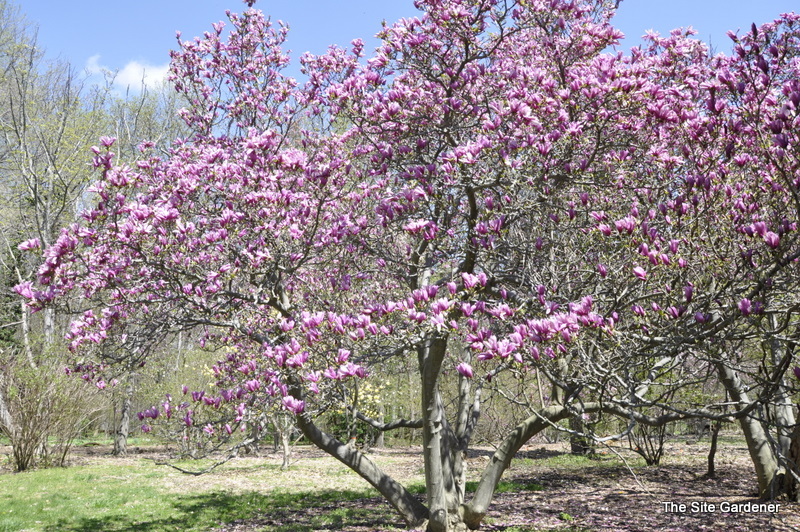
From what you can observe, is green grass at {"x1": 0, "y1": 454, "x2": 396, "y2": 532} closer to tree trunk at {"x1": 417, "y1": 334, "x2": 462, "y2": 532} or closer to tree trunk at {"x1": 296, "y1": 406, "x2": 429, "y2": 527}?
tree trunk at {"x1": 296, "y1": 406, "x2": 429, "y2": 527}

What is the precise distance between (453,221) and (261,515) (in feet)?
19.4

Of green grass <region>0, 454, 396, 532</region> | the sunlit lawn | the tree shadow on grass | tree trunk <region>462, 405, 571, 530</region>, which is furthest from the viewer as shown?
the sunlit lawn

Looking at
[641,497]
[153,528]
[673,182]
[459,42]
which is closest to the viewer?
[673,182]

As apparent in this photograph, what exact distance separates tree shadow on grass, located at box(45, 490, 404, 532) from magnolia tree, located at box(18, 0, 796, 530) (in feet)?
5.95

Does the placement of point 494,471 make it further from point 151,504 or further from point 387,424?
point 151,504

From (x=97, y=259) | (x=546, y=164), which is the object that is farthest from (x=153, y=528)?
(x=546, y=164)

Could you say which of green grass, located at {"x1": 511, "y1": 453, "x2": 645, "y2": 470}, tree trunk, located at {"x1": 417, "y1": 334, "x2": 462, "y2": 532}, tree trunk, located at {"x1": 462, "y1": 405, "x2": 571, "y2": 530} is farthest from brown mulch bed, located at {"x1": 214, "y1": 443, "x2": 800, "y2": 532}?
tree trunk, located at {"x1": 417, "y1": 334, "x2": 462, "y2": 532}

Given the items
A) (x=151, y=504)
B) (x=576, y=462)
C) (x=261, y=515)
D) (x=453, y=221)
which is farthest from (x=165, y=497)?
(x=576, y=462)

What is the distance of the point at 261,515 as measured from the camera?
364 inches

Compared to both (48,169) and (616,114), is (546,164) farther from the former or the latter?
(48,169)

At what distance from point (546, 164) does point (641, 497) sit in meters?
6.73

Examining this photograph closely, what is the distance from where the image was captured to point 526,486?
35.1 ft

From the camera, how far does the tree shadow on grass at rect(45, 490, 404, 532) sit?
8.20 meters

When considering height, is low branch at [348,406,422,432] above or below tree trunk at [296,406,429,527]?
above
